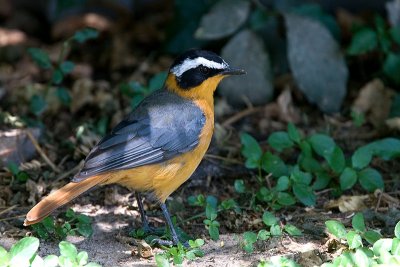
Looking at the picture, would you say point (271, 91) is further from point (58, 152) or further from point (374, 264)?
point (374, 264)

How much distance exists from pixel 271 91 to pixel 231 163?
123 centimetres

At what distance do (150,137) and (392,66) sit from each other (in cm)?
307

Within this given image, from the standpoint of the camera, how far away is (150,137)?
595 cm

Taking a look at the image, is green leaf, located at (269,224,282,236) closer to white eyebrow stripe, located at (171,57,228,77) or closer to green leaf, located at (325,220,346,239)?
green leaf, located at (325,220,346,239)

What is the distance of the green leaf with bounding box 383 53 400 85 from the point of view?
790 cm

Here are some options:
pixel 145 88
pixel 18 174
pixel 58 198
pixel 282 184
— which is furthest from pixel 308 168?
pixel 18 174

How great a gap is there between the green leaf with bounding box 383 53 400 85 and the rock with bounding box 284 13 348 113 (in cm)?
48

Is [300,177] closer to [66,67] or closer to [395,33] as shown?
[395,33]

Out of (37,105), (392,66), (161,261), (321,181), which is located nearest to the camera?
(161,261)

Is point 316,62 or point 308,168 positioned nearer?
point 308,168

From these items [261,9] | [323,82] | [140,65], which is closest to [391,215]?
[323,82]

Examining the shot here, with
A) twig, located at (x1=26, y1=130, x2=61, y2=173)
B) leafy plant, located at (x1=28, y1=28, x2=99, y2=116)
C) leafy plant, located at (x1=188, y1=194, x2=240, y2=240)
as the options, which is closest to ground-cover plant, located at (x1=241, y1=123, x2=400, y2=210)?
leafy plant, located at (x1=188, y1=194, x2=240, y2=240)

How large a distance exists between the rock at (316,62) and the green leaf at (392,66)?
48 centimetres

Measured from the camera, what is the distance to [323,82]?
7.69m
